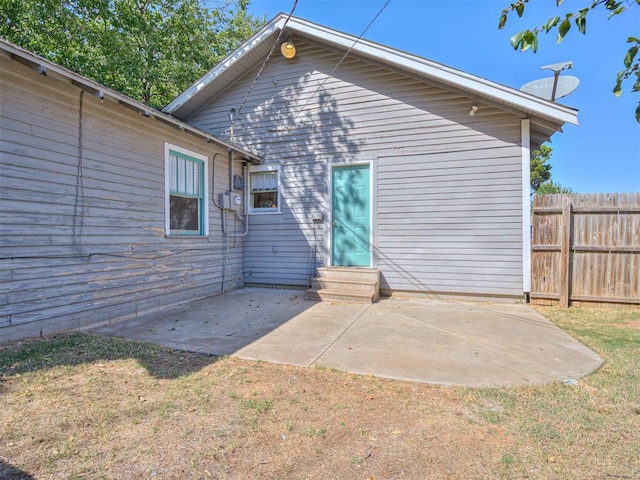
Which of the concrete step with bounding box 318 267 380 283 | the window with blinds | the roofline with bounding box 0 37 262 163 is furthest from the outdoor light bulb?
the concrete step with bounding box 318 267 380 283

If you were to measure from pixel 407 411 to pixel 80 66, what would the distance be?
39.9 ft

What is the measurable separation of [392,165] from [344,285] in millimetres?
2602

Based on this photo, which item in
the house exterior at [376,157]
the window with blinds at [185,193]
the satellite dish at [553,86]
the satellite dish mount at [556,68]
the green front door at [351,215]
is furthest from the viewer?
the green front door at [351,215]

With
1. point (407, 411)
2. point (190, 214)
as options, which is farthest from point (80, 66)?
point (407, 411)

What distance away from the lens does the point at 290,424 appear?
7.41 ft

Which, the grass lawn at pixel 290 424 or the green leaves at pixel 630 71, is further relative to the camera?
the grass lawn at pixel 290 424

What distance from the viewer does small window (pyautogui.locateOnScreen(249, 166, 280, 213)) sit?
780 centimetres

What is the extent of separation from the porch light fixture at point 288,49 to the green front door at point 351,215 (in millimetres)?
2677

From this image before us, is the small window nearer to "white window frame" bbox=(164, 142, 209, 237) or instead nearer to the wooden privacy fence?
"white window frame" bbox=(164, 142, 209, 237)

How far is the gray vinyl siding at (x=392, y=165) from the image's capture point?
20.5 feet

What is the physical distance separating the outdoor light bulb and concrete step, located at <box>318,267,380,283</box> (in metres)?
4.70

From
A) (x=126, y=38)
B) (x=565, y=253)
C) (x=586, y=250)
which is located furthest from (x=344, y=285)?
(x=126, y=38)

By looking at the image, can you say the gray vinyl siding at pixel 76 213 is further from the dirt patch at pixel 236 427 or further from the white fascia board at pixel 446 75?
the white fascia board at pixel 446 75

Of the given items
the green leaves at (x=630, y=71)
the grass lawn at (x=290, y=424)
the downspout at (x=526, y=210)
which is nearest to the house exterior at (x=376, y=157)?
the downspout at (x=526, y=210)
